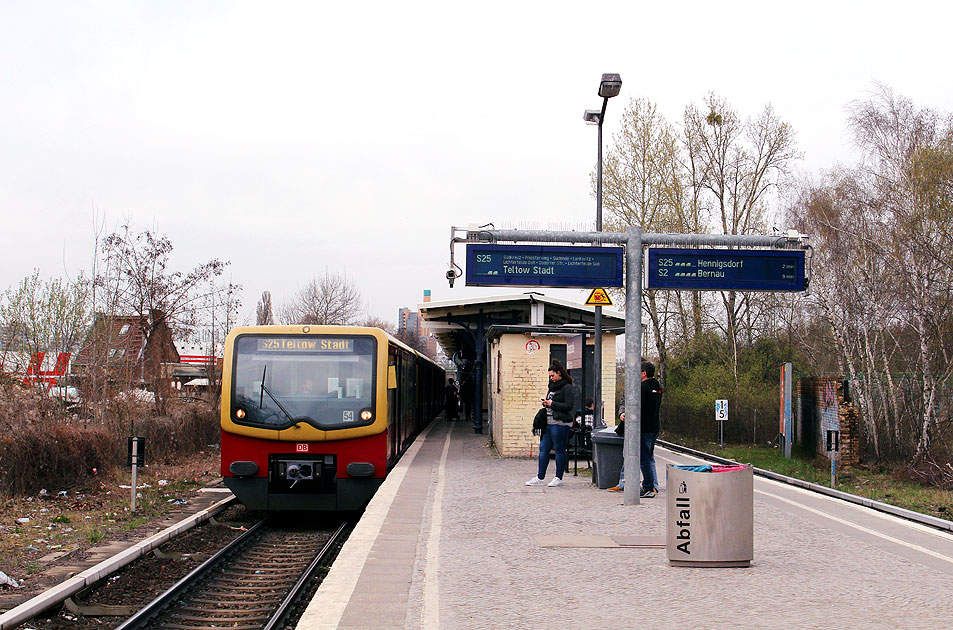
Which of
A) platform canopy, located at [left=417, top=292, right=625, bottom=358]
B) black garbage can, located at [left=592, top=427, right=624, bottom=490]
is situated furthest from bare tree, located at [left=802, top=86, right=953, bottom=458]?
black garbage can, located at [left=592, top=427, right=624, bottom=490]

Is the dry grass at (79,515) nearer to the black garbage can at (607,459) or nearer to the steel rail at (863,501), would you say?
the black garbage can at (607,459)

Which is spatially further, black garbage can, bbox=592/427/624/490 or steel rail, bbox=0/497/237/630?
black garbage can, bbox=592/427/624/490

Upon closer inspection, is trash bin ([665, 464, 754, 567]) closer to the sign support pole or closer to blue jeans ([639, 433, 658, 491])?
blue jeans ([639, 433, 658, 491])

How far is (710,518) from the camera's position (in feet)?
23.0

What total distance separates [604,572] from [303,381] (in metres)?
6.52

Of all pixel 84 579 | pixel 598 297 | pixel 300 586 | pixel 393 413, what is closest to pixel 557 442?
pixel 598 297

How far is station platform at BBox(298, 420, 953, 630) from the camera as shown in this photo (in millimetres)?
5551

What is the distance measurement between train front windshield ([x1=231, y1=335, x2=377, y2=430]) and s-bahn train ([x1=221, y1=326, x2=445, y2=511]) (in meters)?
0.01

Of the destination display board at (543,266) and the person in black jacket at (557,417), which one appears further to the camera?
the person in black jacket at (557,417)

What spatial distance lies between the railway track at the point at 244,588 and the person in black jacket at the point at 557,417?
3.20 meters

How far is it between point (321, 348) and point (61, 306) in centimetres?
779

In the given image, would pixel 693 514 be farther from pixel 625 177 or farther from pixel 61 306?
→ pixel 625 177

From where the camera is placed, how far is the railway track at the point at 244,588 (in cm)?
753

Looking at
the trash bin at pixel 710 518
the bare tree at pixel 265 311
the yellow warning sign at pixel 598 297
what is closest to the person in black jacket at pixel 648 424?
the yellow warning sign at pixel 598 297
